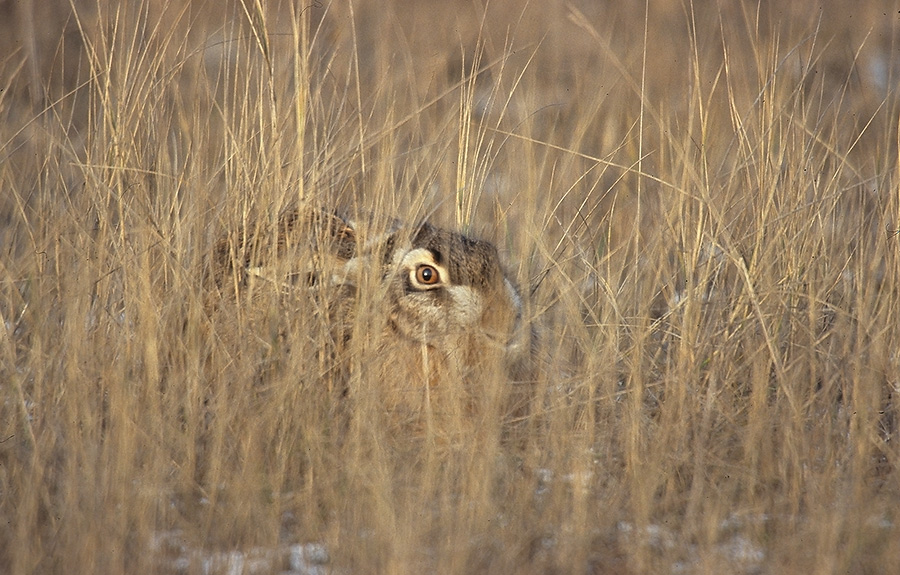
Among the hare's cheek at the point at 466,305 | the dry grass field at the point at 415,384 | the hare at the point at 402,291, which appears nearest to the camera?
the dry grass field at the point at 415,384

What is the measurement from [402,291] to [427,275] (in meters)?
0.12

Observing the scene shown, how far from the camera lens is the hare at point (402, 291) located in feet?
12.8

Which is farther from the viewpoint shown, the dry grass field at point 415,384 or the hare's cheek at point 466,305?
the hare's cheek at point 466,305

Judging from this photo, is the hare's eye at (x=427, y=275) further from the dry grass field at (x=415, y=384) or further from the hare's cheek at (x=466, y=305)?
the dry grass field at (x=415, y=384)

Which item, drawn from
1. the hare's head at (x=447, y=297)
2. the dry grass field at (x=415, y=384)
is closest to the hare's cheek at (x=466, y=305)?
the hare's head at (x=447, y=297)

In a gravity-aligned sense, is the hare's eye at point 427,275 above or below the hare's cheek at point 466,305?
above

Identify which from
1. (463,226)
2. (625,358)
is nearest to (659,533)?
(625,358)

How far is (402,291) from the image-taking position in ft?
13.4

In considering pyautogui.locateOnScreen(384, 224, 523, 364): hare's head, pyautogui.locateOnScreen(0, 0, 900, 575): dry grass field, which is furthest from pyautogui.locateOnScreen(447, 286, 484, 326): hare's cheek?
pyautogui.locateOnScreen(0, 0, 900, 575): dry grass field

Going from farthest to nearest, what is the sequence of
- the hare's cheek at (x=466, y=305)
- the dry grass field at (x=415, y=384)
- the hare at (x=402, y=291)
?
the hare's cheek at (x=466, y=305)
the hare at (x=402, y=291)
the dry grass field at (x=415, y=384)

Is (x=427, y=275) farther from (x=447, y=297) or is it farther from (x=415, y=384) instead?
(x=415, y=384)

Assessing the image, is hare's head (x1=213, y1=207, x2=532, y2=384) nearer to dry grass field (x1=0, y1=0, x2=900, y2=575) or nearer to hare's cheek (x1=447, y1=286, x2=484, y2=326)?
hare's cheek (x1=447, y1=286, x2=484, y2=326)

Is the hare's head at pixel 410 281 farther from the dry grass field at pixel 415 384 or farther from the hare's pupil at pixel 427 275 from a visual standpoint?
the dry grass field at pixel 415 384

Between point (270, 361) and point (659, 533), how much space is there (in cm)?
151
